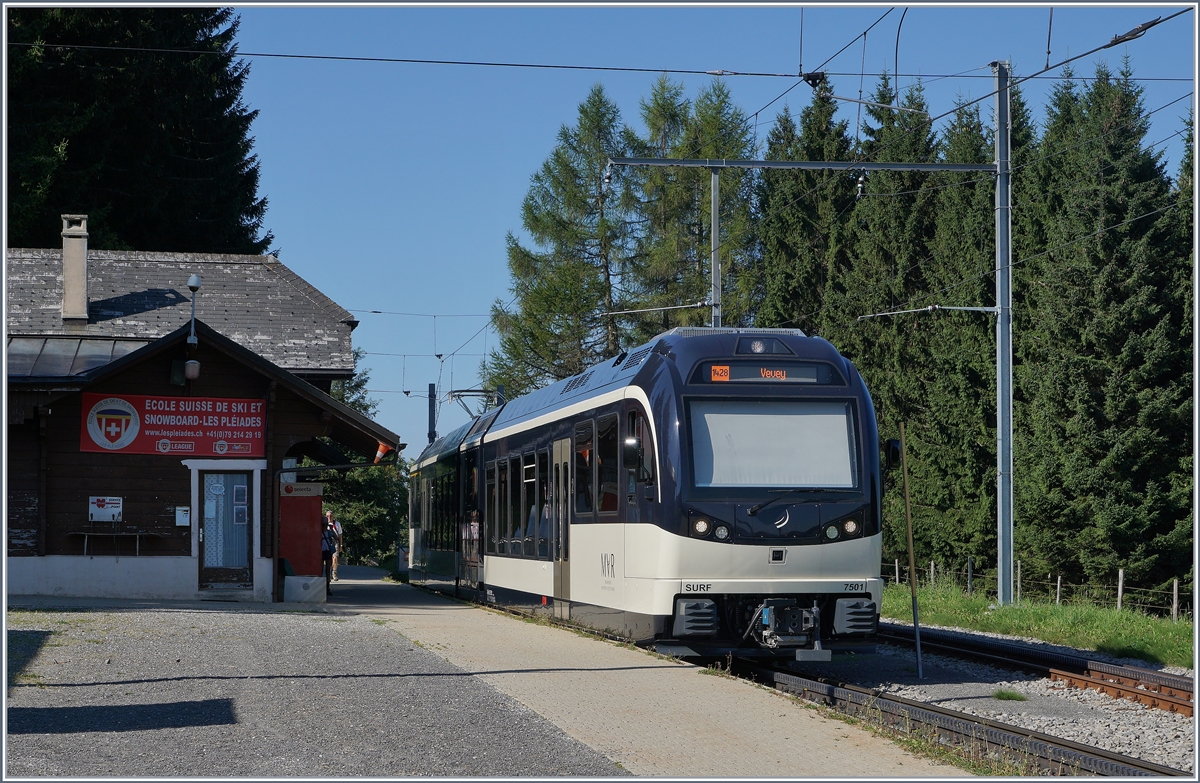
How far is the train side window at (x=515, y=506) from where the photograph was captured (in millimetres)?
18344

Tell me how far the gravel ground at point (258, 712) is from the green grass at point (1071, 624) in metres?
7.79

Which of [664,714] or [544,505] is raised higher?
[544,505]

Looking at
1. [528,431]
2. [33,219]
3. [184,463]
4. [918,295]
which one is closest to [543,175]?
[918,295]

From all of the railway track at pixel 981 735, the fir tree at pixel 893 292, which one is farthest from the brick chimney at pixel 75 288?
the fir tree at pixel 893 292

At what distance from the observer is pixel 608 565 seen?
1369cm

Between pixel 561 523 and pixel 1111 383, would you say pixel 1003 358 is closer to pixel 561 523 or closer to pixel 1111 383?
pixel 561 523

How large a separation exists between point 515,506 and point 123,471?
7.01 meters

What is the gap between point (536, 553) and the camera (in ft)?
57.0

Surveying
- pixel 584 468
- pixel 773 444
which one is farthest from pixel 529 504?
pixel 773 444

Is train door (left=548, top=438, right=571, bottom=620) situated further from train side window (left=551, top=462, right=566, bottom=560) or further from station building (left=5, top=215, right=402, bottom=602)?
station building (left=5, top=215, right=402, bottom=602)

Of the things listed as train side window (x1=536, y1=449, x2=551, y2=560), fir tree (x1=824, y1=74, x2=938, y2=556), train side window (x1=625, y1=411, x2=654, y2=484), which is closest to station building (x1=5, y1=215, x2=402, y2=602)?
train side window (x1=536, y1=449, x2=551, y2=560)

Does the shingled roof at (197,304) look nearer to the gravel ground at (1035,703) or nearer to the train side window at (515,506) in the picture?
the train side window at (515,506)

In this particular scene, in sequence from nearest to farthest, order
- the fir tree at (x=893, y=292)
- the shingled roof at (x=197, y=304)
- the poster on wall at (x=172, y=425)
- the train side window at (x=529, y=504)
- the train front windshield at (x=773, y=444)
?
the train front windshield at (x=773, y=444)
the train side window at (x=529, y=504)
the poster on wall at (x=172, y=425)
the shingled roof at (x=197, y=304)
the fir tree at (x=893, y=292)

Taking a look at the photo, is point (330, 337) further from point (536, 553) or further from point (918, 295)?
point (918, 295)
